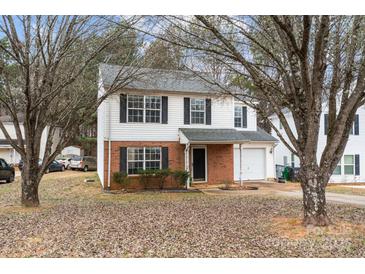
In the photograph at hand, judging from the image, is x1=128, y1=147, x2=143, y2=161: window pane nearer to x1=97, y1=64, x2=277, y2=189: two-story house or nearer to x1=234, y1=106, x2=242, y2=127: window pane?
x1=97, y1=64, x2=277, y2=189: two-story house

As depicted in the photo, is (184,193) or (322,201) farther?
(184,193)

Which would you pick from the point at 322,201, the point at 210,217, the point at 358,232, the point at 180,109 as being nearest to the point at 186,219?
the point at 210,217

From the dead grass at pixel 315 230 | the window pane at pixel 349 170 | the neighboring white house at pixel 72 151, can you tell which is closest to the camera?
the dead grass at pixel 315 230

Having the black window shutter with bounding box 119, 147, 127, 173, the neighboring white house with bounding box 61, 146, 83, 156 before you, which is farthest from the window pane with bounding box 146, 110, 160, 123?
the neighboring white house with bounding box 61, 146, 83, 156

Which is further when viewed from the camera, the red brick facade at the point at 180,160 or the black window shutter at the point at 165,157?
the black window shutter at the point at 165,157

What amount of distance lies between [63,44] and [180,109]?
25.8 ft

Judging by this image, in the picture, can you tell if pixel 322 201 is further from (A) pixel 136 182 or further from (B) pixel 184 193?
(A) pixel 136 182

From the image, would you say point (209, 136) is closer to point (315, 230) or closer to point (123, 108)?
point (123, 108)

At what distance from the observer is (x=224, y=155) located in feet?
56.4

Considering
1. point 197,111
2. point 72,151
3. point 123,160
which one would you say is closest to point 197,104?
point 197,111

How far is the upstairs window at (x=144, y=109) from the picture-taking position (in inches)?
598

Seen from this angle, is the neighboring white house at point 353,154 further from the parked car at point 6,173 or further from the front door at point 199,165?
the parked car at point 6,173

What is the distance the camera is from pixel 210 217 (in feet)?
27.6

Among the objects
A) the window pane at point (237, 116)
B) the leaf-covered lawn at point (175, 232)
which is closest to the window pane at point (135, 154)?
the leaf-covered lawn at point (175, 232)
